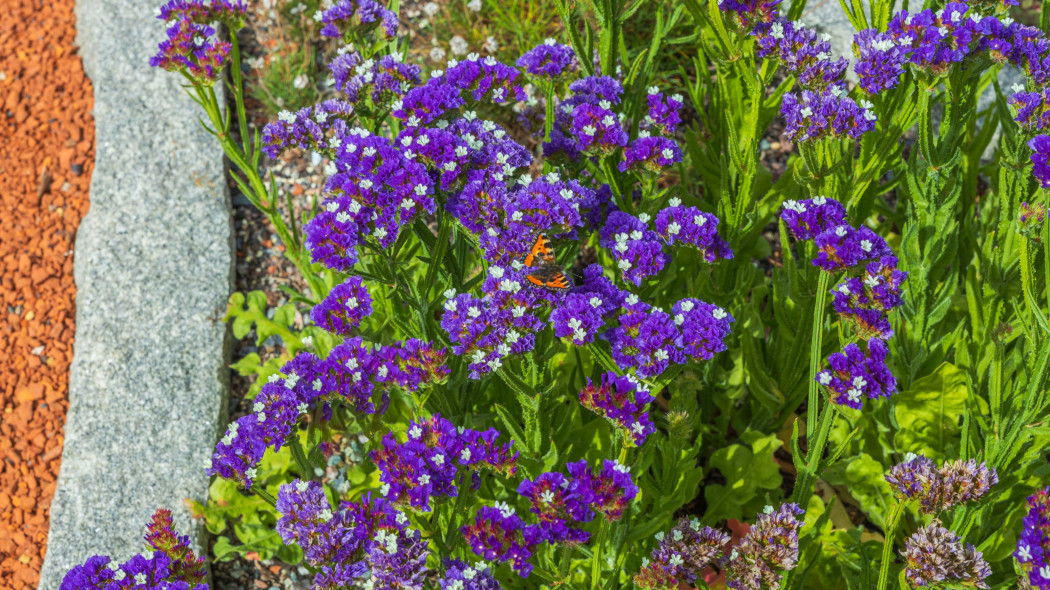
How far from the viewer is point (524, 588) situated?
313 centimetres

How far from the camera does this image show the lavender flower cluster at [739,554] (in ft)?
7.59

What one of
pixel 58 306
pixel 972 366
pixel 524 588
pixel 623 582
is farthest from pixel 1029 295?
pixel 58 306

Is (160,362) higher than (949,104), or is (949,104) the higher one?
(949,104)

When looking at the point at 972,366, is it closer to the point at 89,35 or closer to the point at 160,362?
the point at 160,362

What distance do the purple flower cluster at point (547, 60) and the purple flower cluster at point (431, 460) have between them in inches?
54.4

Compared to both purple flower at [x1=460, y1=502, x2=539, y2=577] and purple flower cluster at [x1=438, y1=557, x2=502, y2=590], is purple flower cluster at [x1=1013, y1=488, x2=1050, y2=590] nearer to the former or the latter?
purple flower at [x1=460, y1=502, x2=539, y2=577]

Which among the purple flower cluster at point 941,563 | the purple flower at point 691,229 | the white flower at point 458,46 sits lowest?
the purple flower cluster at point 941,563

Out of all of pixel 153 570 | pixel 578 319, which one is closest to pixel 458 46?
pixel 578 319

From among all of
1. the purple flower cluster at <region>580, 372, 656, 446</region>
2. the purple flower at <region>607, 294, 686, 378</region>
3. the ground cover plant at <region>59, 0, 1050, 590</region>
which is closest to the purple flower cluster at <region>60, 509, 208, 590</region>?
the ground cover plant at <region>59, 0, 1050, 590</region>

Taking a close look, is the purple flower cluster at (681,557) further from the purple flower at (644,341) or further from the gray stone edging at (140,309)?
A: the gray stone edging at (140,309)

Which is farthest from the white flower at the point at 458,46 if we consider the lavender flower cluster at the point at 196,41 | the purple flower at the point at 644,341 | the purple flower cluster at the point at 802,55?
the purple flower at the point at 644,341

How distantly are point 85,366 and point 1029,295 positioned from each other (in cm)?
377

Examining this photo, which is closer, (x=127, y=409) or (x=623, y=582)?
(x=623, y=582)

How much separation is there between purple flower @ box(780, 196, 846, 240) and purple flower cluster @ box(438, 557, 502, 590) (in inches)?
51.7
